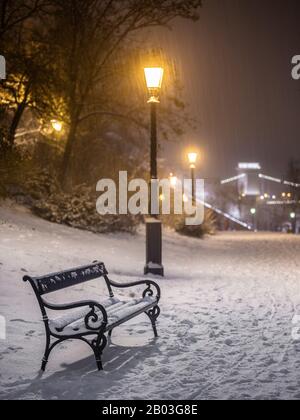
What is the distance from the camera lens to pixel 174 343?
6797 mm

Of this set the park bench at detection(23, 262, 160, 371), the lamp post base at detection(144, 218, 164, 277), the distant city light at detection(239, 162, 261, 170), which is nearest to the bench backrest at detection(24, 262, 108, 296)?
the park bench at detection(23, 262, 160, 371)

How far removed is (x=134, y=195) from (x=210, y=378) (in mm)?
19231

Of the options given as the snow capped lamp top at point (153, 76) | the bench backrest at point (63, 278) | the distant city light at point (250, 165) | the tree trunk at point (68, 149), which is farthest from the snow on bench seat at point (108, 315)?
the distant city light at point (250, 165)

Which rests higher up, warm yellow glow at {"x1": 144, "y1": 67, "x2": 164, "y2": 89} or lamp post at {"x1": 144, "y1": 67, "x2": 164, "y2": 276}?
warm yellow glow at {"x1": 144, "y1": 67, "x2": 164, "y2": 89}

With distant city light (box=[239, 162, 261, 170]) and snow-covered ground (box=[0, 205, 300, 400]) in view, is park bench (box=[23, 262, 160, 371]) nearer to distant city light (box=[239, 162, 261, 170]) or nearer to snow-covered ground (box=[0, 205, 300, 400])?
snow-covered ground (box=[0, 205, 300, 400])

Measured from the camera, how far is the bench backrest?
5.91m

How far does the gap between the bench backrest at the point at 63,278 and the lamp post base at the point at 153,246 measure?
5.05 meters

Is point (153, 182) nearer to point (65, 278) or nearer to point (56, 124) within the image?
point (65, 278)

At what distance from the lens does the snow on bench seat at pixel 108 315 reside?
5.80 metres

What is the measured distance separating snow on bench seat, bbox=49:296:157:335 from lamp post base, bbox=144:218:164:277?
4.98 m

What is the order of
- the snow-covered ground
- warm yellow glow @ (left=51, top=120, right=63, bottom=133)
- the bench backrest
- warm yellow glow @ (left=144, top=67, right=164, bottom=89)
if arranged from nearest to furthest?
the snow-covered ground
the bench backrest
warm yellow glow @ (left=144, top=67, right=164, bottom=89)
warm yellow glow @ (left=51, top=120, right=63, bottom=133)

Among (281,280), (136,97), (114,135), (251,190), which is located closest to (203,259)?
(281,280)

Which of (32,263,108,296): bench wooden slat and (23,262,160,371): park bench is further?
(32,263,108,296): bench wooden slat
